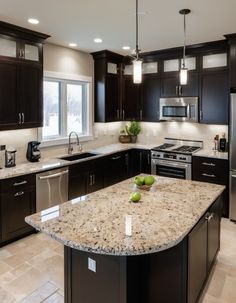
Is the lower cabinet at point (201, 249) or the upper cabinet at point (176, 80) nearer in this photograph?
the lower cabinet at point (201, 249)

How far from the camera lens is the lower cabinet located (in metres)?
2.04

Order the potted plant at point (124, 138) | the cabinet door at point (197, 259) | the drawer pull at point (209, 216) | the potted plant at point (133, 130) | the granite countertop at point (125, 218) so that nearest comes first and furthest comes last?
the granite countertop at point (125, 218) < the cabinet door at point (197, 259) < the drawer pull at point (209, 216) < the potted plant at point (133, 130) < the potted plant at point (124, 138)

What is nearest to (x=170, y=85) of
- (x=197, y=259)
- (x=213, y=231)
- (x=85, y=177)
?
(x=85, y=177)

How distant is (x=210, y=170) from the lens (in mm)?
4469

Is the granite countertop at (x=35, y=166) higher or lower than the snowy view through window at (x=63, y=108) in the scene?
lower

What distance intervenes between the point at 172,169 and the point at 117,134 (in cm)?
174

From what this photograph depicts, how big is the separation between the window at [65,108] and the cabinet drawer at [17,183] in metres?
1.10

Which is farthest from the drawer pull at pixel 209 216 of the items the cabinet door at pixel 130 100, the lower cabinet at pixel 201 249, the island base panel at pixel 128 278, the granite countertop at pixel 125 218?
the cabinet door at pixel 130 100

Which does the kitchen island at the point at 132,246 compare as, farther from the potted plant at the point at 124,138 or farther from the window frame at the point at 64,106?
the potted plant at the point at 124,138

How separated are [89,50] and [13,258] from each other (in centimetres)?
371

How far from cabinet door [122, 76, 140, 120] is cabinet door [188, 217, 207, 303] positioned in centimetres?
374

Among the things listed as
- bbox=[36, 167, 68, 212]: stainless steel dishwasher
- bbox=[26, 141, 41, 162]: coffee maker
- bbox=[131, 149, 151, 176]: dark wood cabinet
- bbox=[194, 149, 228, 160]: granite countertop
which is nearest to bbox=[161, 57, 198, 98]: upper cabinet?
bbox=[194, 149, 228, 160]: granite countertop

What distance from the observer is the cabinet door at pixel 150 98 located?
5.42 m

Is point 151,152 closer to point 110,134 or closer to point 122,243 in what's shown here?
point 110,134
